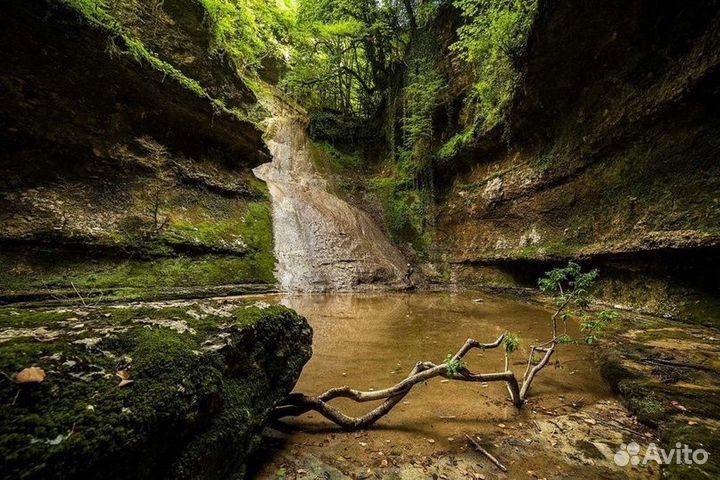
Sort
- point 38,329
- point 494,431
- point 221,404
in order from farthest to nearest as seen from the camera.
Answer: point 494,431 < point 221,404 < point 38,329

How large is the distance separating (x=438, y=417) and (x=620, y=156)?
23.9 ft

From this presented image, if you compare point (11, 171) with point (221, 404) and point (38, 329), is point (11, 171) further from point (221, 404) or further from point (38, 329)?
point (221, 404)

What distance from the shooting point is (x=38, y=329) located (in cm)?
139

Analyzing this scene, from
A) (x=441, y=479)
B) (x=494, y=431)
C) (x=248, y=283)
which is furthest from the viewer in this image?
(x=248, y=283)

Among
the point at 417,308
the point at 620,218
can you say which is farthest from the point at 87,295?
the point at 620,218

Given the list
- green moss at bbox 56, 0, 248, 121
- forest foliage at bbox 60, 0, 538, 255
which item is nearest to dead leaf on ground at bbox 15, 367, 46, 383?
green moss at bbox 56, 0, 248, 121

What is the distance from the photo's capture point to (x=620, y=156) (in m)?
6.94

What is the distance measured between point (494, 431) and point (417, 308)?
475 centimetres

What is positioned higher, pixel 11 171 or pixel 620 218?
pixel 11 171

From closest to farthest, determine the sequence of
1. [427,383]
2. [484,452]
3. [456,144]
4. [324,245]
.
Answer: [484,452], [427,383], [324,245], [456,144]

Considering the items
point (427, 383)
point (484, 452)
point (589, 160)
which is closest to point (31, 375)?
point (484, 452)

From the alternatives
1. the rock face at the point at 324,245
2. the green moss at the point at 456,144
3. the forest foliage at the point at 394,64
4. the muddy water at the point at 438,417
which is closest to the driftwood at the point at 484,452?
the muddy water at the point at 438,417

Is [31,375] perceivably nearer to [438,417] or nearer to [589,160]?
[438,417]

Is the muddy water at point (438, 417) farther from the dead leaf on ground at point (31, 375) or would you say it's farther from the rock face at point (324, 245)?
the rock face at point (324, 245)
